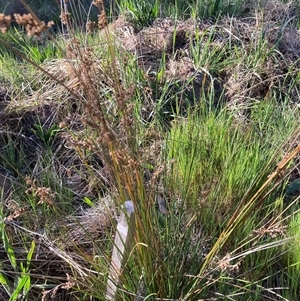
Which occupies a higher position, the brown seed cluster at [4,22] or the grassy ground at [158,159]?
the brown seed cluster at [4,22]

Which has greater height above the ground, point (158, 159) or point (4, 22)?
point (4, 22)

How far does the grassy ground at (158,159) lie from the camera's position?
153 cm

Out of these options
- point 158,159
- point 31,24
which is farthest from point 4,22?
point 158,159

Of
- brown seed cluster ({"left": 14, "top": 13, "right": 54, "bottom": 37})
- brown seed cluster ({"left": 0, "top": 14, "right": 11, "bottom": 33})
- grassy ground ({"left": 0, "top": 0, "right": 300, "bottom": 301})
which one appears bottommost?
grassy ground ({"left": 0, "top": 0, "right": 300, "bottom": 301})

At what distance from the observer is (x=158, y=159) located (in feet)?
6.87

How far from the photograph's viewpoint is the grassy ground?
153cm

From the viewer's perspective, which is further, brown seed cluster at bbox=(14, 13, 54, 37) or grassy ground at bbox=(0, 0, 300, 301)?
grassy ground at bbox=(0, 0, 300, 301)

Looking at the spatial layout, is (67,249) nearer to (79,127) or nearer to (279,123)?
(79,127)

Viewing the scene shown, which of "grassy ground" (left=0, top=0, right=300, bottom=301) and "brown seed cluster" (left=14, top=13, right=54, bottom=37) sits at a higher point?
"brown seed cluster" (left=14, top=13, right=54, bottom=37)

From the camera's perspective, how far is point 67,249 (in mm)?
1942

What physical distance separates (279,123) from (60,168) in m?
1.04

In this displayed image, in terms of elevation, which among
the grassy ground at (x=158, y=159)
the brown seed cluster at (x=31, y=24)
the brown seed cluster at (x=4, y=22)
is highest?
the brown seed cluster at (x=4, y=22)

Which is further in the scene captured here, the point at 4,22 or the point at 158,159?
the point at 158,159

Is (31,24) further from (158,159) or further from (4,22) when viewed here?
(158,159)
